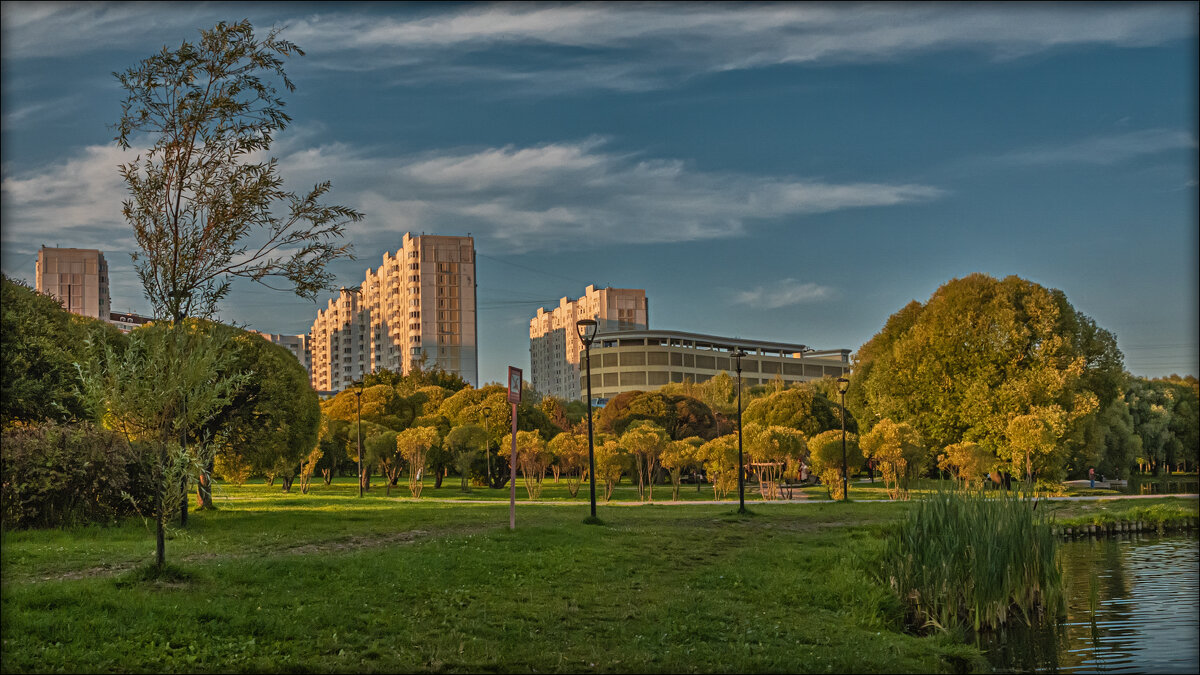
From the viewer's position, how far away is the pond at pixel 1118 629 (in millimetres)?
12336

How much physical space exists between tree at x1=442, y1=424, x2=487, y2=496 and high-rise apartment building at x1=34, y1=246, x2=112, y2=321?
507 ft

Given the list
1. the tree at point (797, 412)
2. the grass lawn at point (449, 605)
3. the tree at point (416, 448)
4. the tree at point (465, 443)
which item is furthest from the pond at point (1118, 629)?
the tree at point (797, 412)

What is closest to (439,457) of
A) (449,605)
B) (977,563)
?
(977,563)

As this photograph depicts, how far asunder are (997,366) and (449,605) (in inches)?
1660

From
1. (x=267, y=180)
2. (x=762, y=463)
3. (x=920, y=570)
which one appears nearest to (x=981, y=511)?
(x=920, y=570)

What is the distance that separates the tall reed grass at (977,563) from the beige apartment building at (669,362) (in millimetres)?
127022

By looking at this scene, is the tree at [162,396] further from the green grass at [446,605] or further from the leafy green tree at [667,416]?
the leafy green tree at [667,416]

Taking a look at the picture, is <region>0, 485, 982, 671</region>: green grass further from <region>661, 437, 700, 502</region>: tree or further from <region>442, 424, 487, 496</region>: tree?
<region>442, 424, 487, 496</region>: tree

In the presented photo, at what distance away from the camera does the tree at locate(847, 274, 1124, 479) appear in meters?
45.5

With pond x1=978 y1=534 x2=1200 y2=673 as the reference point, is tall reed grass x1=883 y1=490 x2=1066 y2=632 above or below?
above

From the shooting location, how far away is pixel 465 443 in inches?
1996

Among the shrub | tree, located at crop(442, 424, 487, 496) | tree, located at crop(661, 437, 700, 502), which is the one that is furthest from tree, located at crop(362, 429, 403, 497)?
the shrub

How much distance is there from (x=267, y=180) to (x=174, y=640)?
27.3ft

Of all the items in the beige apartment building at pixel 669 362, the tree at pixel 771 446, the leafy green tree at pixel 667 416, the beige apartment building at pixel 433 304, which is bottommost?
the tree at pixel 771 446
